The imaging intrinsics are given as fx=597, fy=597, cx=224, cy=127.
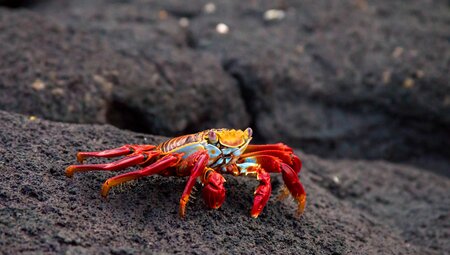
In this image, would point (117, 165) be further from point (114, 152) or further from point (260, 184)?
point (260, 184)

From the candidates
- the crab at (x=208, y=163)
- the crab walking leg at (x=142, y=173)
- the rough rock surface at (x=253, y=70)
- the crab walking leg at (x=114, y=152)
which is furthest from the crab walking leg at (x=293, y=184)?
the rough rock surface at (x=253, y=70)

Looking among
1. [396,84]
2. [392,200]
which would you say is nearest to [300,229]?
[392,200]

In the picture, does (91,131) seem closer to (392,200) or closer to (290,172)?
(290,172)

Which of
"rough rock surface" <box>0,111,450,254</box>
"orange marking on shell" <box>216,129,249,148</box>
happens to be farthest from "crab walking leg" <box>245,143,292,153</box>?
"rough rock surface" <box>0,111,450,254</box>

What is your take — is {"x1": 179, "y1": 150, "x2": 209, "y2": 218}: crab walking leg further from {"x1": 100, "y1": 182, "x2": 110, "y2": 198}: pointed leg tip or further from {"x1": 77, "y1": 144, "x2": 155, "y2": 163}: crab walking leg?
{"x1": 100, "y1": 182, "x2": 110, "y2": 198}: pointed leg tip

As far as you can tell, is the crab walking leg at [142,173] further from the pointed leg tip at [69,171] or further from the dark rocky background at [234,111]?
the pointed leg tip at [69,171]

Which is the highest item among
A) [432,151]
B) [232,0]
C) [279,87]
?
[232,0]
